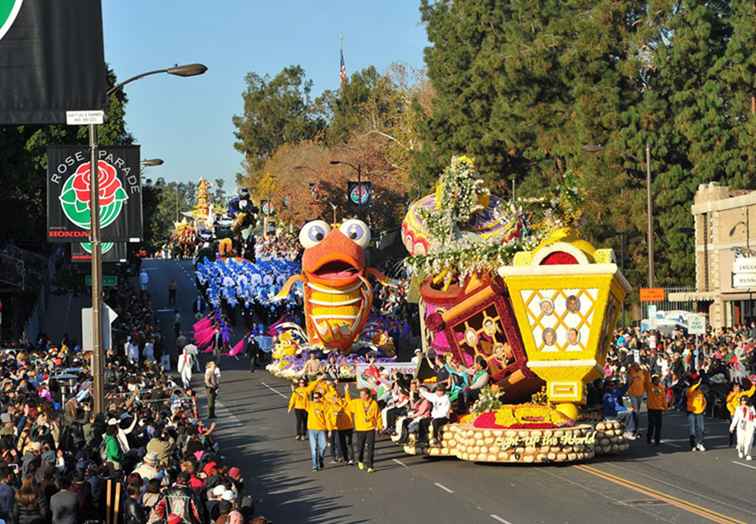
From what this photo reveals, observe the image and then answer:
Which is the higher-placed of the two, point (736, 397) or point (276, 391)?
point (736, 397)

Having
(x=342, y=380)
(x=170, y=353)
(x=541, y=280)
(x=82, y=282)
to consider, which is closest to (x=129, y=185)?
(x=541, y=280)

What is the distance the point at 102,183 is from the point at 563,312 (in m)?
7.98

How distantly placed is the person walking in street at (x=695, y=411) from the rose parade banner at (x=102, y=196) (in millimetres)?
10343

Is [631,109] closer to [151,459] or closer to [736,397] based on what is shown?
[736,397]

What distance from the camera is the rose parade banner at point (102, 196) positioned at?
1956 cm

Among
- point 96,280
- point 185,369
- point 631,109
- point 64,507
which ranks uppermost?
point 631,109

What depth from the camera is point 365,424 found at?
75.0 ft

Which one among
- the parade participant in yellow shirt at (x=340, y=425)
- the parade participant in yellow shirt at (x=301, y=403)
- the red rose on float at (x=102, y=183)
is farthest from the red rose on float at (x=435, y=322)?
the red rose on float at (x=102, y=183)

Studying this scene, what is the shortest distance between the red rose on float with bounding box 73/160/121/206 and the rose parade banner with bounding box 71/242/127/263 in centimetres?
228

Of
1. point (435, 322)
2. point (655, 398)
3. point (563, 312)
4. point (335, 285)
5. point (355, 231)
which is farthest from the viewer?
point (355, 231)

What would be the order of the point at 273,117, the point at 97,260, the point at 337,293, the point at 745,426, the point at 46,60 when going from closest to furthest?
the point at 46,60 → the point at 97,260 → the point at 745,426 → the point at 337,293 → the point at 273,117

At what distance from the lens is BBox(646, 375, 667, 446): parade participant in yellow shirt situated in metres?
25.5

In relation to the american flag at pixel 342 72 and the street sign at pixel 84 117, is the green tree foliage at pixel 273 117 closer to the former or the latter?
the american flag at pixel 342 72

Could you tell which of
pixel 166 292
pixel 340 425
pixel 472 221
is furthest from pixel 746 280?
pixel 166 292
